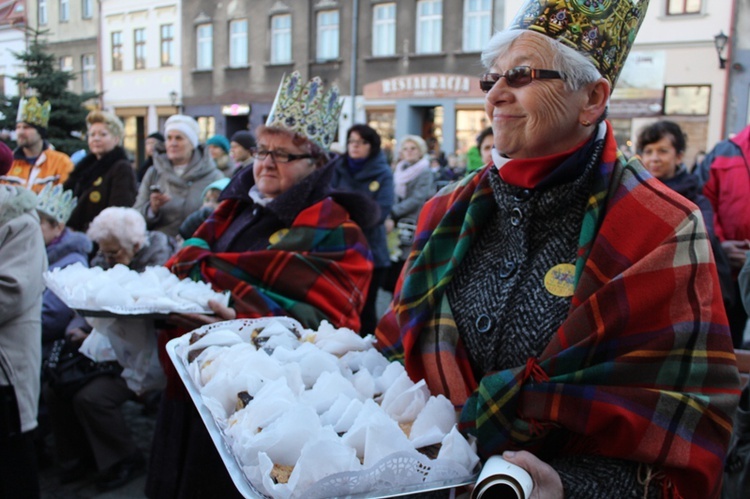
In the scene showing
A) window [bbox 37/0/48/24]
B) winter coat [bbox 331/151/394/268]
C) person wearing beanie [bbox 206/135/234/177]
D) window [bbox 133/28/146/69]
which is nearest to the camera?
winter coat [bbox 331/151/394/268]

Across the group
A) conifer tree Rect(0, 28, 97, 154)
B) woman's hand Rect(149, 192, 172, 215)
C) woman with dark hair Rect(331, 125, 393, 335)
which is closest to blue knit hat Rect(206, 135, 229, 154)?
woman with dark hair Rect(331, 125, 393, 335)

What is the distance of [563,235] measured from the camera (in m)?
1.60

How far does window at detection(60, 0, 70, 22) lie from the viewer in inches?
1092

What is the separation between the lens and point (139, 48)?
26.6 metres

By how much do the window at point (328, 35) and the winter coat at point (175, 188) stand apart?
17.3 meters

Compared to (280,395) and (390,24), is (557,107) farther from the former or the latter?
(390,24)

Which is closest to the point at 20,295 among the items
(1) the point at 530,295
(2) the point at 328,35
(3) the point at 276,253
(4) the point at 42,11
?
(3) the point at 276,253

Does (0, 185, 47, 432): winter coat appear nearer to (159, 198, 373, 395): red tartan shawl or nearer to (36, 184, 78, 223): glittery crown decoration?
(159, 198, 373, 395): red tartan shawl

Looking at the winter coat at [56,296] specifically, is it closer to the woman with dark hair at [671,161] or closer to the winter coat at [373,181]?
the winter coat at [373,181]

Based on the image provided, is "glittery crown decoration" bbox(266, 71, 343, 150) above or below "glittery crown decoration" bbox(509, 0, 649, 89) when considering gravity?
below

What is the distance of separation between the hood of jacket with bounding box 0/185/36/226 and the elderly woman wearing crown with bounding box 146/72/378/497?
2.21 feet

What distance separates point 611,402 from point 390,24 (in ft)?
69.1

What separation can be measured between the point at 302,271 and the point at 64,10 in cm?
2986

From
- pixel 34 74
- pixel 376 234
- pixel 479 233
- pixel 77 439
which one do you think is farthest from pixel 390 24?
pixel 479 233
